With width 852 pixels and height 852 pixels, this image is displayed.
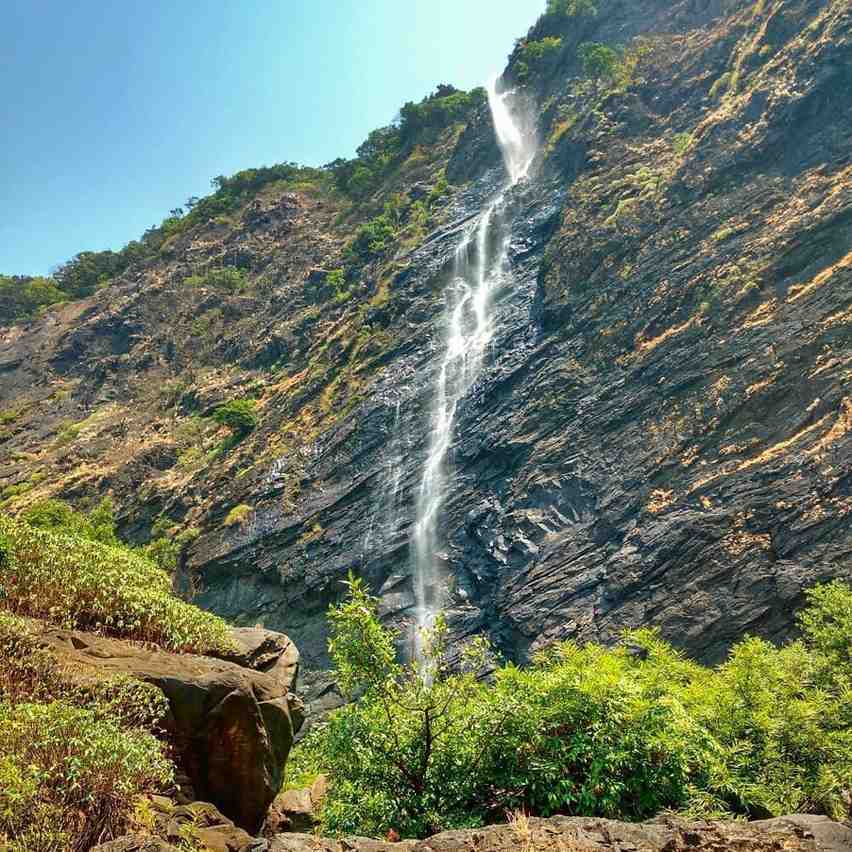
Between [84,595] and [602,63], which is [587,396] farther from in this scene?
[602,63]

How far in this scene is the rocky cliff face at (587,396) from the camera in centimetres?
2045

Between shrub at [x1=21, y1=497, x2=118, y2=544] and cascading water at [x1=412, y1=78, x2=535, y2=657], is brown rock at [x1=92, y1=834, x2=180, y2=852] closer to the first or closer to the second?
cascading water at [x1=412, y1=78, x2=535, y2=657]

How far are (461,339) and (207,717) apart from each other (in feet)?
88.8

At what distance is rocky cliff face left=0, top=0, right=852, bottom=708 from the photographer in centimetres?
2045

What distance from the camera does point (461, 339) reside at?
3503 cm

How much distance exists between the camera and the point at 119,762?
7.10 metres

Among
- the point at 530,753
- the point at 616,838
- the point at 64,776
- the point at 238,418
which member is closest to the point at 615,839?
the point at 616,838

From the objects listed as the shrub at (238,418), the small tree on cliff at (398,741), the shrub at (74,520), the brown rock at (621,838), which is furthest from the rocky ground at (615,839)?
the shrub at (238,418)

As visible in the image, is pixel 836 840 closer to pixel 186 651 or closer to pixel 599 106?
pixel 186 651

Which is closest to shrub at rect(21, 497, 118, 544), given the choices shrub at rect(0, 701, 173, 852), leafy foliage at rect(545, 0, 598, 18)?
shrub at rect(0, 701, 173, 852)

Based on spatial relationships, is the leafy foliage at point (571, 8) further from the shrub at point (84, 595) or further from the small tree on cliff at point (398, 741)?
the small tree on cliff at point (398, 741)

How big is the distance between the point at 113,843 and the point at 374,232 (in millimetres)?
48982

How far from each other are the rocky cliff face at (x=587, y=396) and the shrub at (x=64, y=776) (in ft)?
49.5

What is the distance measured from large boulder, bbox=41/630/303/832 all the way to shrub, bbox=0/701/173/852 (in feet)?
5.68
